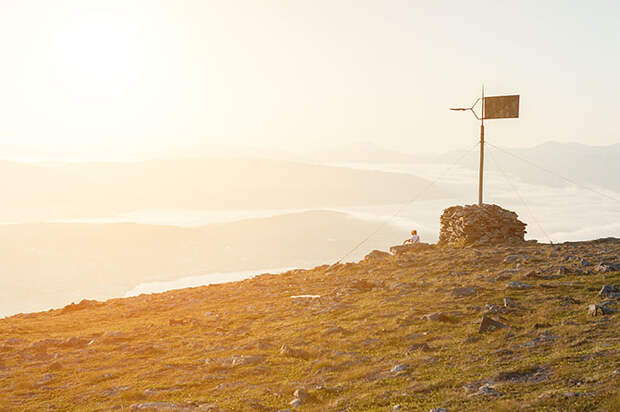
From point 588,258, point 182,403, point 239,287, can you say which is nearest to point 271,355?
point 182,403

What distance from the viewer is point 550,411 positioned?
11805mm

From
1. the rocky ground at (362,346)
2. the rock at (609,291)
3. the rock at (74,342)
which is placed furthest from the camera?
the rock at (74,342)

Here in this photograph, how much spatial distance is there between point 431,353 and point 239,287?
2436 centimetres

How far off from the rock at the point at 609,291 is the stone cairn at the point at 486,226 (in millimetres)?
17580

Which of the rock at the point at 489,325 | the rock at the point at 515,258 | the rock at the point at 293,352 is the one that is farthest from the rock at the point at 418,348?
the rock at the point at 515,258

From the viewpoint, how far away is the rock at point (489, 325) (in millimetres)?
19922

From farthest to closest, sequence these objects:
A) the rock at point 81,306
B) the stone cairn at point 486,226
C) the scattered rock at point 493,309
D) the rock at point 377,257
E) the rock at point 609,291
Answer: the rock at point 377,257 < the stone cairn at point 486,226 < the rock at point 81,306 < the rock at point 609,291 < the scattered rock at point 493,309

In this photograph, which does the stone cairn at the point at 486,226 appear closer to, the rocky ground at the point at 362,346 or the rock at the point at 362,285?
the rocky ground at the point at 362,346

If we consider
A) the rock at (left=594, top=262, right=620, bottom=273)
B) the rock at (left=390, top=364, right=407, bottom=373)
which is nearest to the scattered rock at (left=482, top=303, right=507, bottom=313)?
the rock at (left=390, top=364, right=407, bottom=373)

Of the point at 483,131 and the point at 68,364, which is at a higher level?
the point at 483,131

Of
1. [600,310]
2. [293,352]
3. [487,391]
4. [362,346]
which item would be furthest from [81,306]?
[600,310]

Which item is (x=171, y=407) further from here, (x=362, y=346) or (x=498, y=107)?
(x=498, y=107)

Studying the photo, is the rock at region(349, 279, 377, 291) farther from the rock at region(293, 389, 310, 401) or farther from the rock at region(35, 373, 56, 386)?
the rock at region(35, 373, 56, 386)

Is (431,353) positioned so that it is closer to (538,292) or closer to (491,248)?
(538,292)
